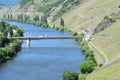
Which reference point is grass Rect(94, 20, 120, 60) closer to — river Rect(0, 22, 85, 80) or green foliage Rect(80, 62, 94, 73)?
river Rect(0, 22, 85, 80)

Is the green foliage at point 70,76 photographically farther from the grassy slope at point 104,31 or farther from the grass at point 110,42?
the grass at point 110,42

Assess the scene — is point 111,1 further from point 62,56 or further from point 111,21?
point 62,56

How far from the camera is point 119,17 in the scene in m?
148

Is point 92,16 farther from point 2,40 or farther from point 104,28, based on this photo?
point 2,40

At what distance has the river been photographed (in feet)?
273

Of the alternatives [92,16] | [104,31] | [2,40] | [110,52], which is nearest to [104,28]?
[104,31]

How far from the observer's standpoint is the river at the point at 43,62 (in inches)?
3277

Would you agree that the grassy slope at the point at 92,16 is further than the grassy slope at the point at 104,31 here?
Yes

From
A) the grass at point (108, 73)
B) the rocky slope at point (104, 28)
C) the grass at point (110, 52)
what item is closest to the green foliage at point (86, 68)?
the rocky slope at point (104, 28)

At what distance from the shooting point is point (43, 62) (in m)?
98.2

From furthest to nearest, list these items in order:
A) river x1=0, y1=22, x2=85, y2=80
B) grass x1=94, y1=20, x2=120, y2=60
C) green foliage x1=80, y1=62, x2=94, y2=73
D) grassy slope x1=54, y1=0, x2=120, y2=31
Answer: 1. grassy slope x1=54, y1=0, x2=120, y2=31
2. grass x1=94, y1=20, x2=120, y2=60
3. river x1=0, y1=22, x2=85, y2=80
4. green foliage x1=80, y1=62, x2=94, y2=73

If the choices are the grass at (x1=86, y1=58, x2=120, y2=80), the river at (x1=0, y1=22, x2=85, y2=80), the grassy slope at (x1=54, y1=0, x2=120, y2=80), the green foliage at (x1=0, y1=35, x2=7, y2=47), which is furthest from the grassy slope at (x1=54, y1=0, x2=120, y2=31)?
the grass at (x1=86, y1=58, x2=120, y2=80)

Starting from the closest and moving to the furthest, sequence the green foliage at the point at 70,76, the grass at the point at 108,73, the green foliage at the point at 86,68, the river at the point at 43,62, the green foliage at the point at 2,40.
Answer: the grass at the point at 108,73
the green foliage at the point at 70,76
the green foliage at the point at 86,68
the river at the point at 43,62
the green foliage at the point at 2,40

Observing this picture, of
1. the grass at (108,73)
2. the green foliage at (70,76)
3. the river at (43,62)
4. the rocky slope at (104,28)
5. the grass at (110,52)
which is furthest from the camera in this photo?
the river at (43,62)
